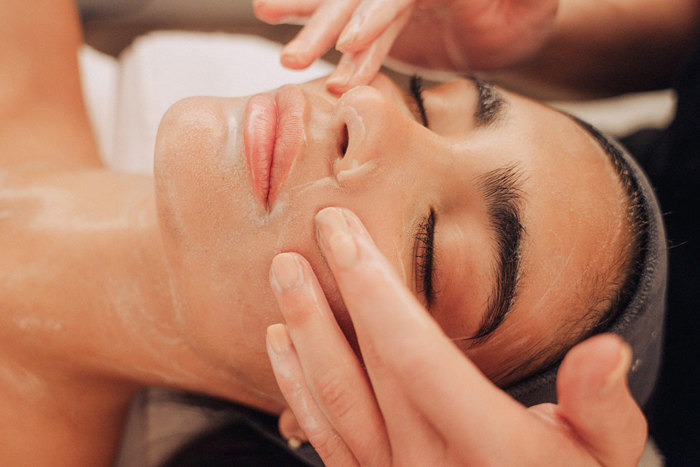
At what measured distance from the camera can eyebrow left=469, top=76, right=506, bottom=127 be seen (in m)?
0.78

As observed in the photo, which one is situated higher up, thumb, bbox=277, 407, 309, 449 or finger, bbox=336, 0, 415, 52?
finger, bbox=336, 0, 415, 52

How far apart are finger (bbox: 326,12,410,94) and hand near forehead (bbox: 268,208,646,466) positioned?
26cm

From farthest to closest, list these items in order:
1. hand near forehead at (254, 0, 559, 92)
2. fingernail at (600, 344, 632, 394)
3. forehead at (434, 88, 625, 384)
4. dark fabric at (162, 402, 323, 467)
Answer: dark fabric at (162, 402, 323, 467) < hand near forehead at (254, 0, 559, 92) < forehead at (434, 88, 625, 384) < fingernail at (600, 344, 632, 394)

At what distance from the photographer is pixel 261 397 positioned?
2.87 feet

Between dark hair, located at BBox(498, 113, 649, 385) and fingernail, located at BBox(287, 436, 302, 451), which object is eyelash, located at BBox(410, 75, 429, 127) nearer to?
dark hair, located at BBox(498, 113, 649, 385)

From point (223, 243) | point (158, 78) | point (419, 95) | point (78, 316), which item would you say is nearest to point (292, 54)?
point (419, 95)

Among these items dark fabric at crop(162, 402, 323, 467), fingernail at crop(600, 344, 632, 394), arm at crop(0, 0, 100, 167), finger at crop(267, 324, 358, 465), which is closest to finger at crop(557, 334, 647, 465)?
fingernail at crop(600, 344, 632, 394)

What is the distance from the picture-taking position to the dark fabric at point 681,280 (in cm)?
108

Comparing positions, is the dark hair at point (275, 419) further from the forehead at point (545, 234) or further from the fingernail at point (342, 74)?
the fingernail at point (342, 74)

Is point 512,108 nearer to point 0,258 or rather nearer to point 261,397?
point 261,397

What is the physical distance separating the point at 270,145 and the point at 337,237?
0.19m

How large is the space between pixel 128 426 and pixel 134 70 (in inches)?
38.1

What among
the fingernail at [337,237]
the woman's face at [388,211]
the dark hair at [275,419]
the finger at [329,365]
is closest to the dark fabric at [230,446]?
the dark hair at [275,419]

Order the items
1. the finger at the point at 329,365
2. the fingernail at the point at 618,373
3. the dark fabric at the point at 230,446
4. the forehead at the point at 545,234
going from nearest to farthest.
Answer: the fingernail at the point at 618,373, the finger at the point at 329,365, the forehead at the point at 545,234, the dark fabric at the point at 230,446
